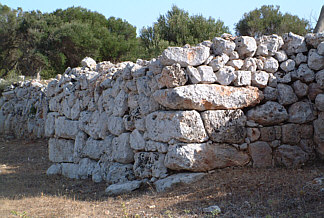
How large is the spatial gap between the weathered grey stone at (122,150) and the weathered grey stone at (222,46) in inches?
83.2

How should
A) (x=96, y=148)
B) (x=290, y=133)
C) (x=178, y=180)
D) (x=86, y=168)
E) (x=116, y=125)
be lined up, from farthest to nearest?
1. (x=86, y=168)
2. (x=96, y=148)
3. (x=116, y=125)
4. (x=290, y=133)
5. (x=178, y=180)

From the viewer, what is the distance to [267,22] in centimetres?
1680

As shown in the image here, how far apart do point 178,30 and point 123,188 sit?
1010 centimetres

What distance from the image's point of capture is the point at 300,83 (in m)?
5.34

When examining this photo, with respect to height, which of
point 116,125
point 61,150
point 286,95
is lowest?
point 61,150

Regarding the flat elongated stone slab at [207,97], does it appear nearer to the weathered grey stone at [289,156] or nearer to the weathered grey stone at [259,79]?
the weathered grey stone at [259,79]

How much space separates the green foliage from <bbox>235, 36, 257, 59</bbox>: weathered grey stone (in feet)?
26.3

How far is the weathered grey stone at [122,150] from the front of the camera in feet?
18.4

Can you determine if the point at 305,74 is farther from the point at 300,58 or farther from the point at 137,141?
the point at 137,141

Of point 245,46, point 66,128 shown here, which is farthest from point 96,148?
point 245,46

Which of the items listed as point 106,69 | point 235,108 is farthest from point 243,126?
point 106,69

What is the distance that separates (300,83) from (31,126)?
10.1 metres

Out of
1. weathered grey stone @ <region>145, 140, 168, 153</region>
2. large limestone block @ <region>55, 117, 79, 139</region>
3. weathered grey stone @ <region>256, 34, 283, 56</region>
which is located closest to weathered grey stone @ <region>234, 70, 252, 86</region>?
weathered grey stone @ <region>256, 34, 283, 56</region>

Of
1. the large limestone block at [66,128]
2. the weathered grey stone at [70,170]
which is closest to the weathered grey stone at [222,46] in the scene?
the large limestone block at [66,128]
